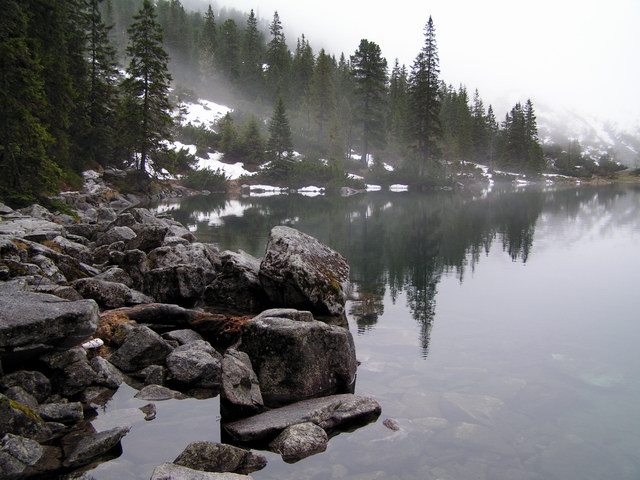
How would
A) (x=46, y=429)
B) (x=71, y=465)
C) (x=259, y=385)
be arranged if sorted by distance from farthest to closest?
(x=259, y=385), (x=46, y=429), (x=71, y=465)

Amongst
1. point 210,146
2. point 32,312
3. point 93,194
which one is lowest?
point 32,312

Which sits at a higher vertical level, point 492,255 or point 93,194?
point 93,194

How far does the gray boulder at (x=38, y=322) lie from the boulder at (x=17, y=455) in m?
1.45

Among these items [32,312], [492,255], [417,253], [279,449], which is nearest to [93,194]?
[417,253]

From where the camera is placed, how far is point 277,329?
8.14 metres

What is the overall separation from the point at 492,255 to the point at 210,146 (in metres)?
55.5

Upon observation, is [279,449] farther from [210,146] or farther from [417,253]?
[210,146]

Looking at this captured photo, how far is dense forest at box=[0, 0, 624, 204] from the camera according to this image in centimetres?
2061

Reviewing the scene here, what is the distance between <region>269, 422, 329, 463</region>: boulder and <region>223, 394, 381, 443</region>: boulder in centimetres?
17

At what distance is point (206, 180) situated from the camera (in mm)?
56062

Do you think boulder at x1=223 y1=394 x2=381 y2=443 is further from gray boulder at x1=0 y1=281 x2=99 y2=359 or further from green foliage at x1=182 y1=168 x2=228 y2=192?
green foliage at x1=182 y1=168 x2=228 y2=192

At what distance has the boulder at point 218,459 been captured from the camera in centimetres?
575

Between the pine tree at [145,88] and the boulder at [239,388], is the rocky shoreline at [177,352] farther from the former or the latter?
the pine tree at [145,88]

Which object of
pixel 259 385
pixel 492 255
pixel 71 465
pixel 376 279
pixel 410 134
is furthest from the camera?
pixel 410 134
